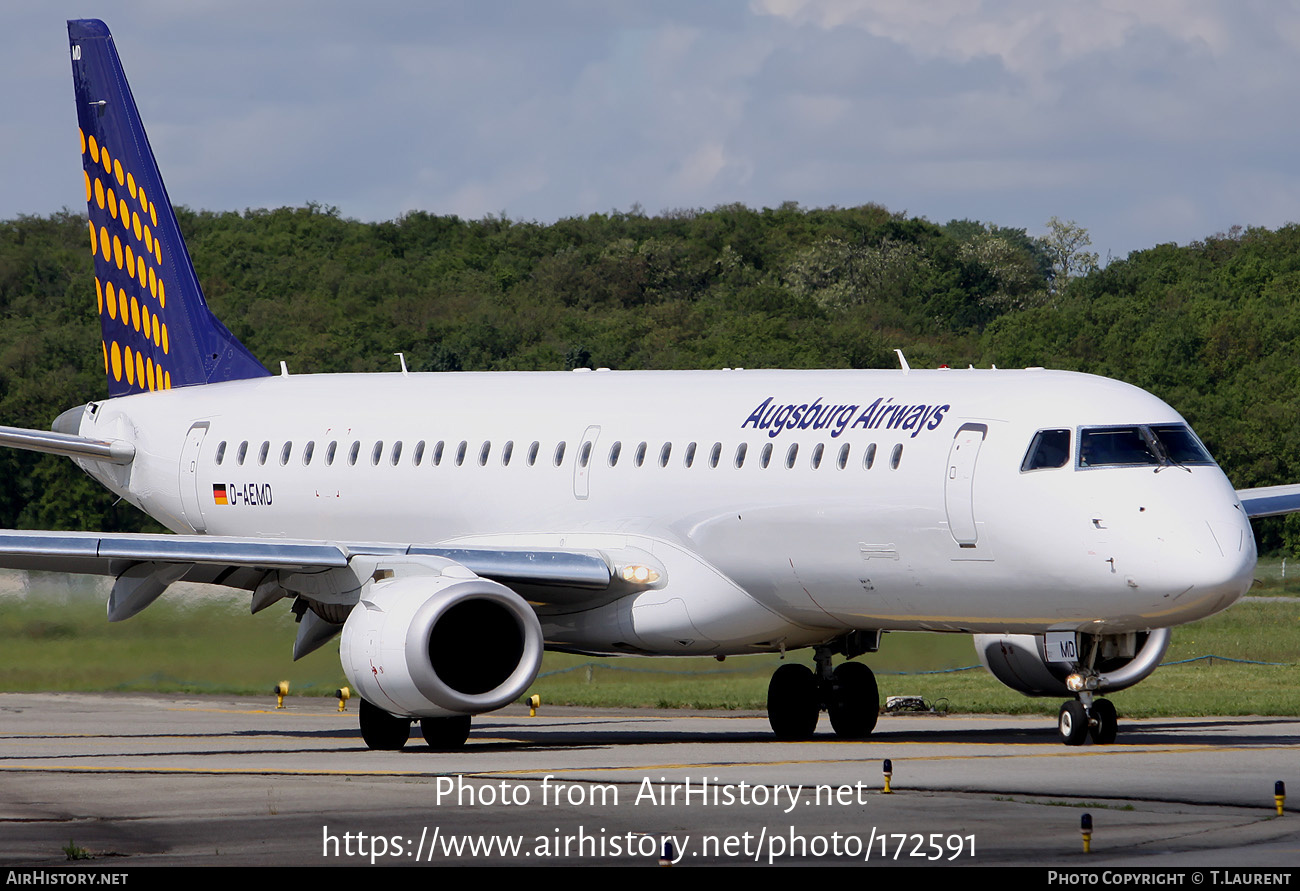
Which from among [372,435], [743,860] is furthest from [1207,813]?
[372,435]

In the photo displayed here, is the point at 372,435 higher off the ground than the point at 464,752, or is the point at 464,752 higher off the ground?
the point at 372,435

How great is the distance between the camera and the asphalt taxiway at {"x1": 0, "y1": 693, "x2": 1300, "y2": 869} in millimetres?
14008

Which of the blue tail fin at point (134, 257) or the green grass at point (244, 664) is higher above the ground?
the blue tail fin at point (134, 257)

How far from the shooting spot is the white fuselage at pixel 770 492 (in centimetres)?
2058

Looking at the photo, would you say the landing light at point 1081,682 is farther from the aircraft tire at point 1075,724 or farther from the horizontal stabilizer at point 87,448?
the horizontal stabilizer at point 87,448

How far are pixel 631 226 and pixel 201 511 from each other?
97.6 m

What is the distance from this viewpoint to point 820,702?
82.1ft

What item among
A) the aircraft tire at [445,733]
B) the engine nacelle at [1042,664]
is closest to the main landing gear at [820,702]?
the engine nacelle at [1042,664]

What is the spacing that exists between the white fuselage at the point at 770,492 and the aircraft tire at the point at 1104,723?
47.1 inches

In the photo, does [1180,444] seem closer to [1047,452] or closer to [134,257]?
[1047,452]

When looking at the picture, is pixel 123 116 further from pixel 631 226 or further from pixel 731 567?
pixel 631 226

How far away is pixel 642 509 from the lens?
24.3m

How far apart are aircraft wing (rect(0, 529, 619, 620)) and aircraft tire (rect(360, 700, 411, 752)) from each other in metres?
1.71

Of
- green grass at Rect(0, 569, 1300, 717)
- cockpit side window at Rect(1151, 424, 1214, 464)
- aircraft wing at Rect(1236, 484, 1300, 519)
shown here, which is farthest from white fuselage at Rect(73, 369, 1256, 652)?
aircraft wing at Rect(1236, 484, 1300, 519)
